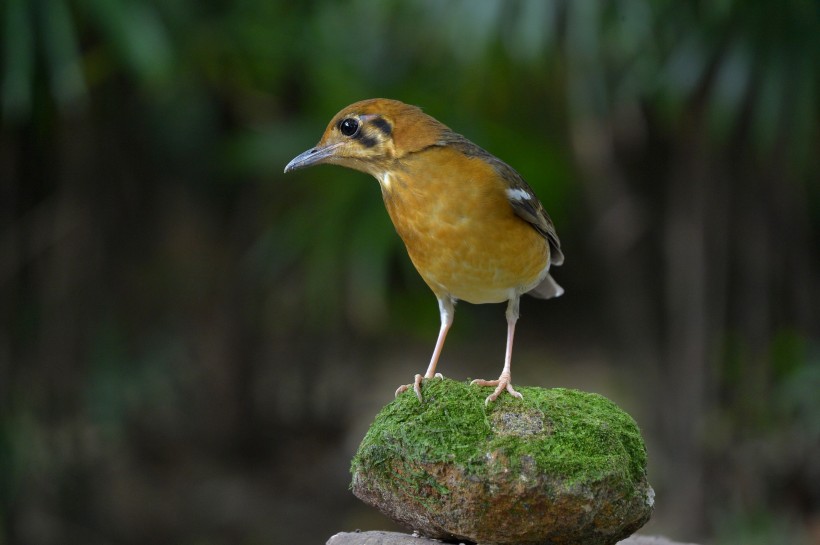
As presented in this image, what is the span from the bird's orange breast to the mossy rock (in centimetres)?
48

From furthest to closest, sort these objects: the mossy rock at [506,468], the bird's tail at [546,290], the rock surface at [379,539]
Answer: the bird's tail at [546,290]
the rock surface at [379,539]
the mossy rock at [506,468]

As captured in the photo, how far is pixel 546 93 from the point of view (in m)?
10.4

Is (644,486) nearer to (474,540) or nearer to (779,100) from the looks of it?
(474,540)

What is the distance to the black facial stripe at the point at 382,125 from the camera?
4.61 meters

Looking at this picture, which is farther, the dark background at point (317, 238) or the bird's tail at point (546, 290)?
the dark background at point (317, 238)

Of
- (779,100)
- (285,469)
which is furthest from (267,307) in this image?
(779,100)

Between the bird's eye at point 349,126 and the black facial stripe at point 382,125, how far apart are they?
0.07 metres

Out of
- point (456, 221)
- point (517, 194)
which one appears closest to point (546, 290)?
point (517, 194)

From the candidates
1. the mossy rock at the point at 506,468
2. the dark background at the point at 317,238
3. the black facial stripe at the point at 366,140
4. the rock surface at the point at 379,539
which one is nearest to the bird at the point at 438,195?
the black facial stripe at the point at 366,140

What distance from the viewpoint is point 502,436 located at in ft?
14.1

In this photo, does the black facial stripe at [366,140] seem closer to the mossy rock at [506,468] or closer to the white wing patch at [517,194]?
the white wing patch at [517,194]

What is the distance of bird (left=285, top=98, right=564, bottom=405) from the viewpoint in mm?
4543

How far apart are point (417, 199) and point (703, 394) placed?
5660 millimetres

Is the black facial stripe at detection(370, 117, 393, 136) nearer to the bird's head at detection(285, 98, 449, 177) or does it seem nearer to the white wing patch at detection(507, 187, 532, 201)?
the bird's head at detection(285, 98, 449, 177)
